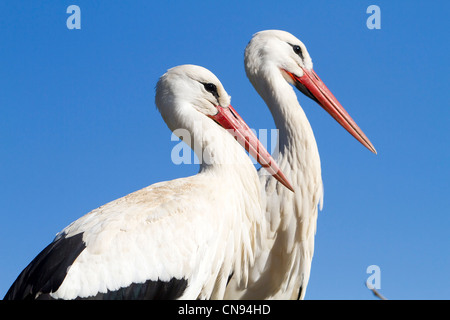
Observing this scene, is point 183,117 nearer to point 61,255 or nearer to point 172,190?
point 172,190

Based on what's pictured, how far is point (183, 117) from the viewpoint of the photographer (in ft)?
16.5

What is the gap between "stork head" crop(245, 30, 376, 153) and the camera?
614 centimetres

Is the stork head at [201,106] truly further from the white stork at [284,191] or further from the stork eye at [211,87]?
the white stork at [284,191]

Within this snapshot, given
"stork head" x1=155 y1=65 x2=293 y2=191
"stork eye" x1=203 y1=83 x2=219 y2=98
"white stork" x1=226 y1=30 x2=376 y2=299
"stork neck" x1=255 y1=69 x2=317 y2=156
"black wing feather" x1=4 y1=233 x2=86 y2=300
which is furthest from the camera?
"stork neck" x1=255 y1=69 x2=317 y2=156

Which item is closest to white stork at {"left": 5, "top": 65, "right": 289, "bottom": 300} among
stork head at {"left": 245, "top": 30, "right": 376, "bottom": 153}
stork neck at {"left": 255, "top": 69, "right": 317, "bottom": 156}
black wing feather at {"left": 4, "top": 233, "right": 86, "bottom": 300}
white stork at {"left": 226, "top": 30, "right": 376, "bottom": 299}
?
black wing feather at {"left": 4, "top": 233, "right": 86, "bottom": 300}

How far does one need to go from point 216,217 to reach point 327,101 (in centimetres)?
226

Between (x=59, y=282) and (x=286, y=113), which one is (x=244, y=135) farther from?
(x=59, y=282)

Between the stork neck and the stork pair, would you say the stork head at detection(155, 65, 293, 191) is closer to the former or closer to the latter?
the stork pair

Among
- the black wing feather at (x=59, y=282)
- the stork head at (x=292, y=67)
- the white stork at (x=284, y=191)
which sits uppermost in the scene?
the stork head at (x=292, y=67)

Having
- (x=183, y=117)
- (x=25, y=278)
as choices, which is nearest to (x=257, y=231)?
(x=183, y=117)

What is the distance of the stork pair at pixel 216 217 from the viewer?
416 cm

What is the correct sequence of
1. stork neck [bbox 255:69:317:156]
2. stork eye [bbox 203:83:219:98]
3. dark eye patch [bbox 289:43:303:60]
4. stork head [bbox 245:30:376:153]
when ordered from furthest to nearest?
dark eye patch [bbox 289:43:303:60] → stork head [bbox 245:30:376:153] → stork neck [bbox 255:69:317:156] → stork eye [bbox 203:83:219:98]

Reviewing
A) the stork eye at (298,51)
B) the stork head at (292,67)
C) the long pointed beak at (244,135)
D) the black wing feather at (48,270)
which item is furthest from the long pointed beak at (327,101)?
the black wing feather at (48,270)
